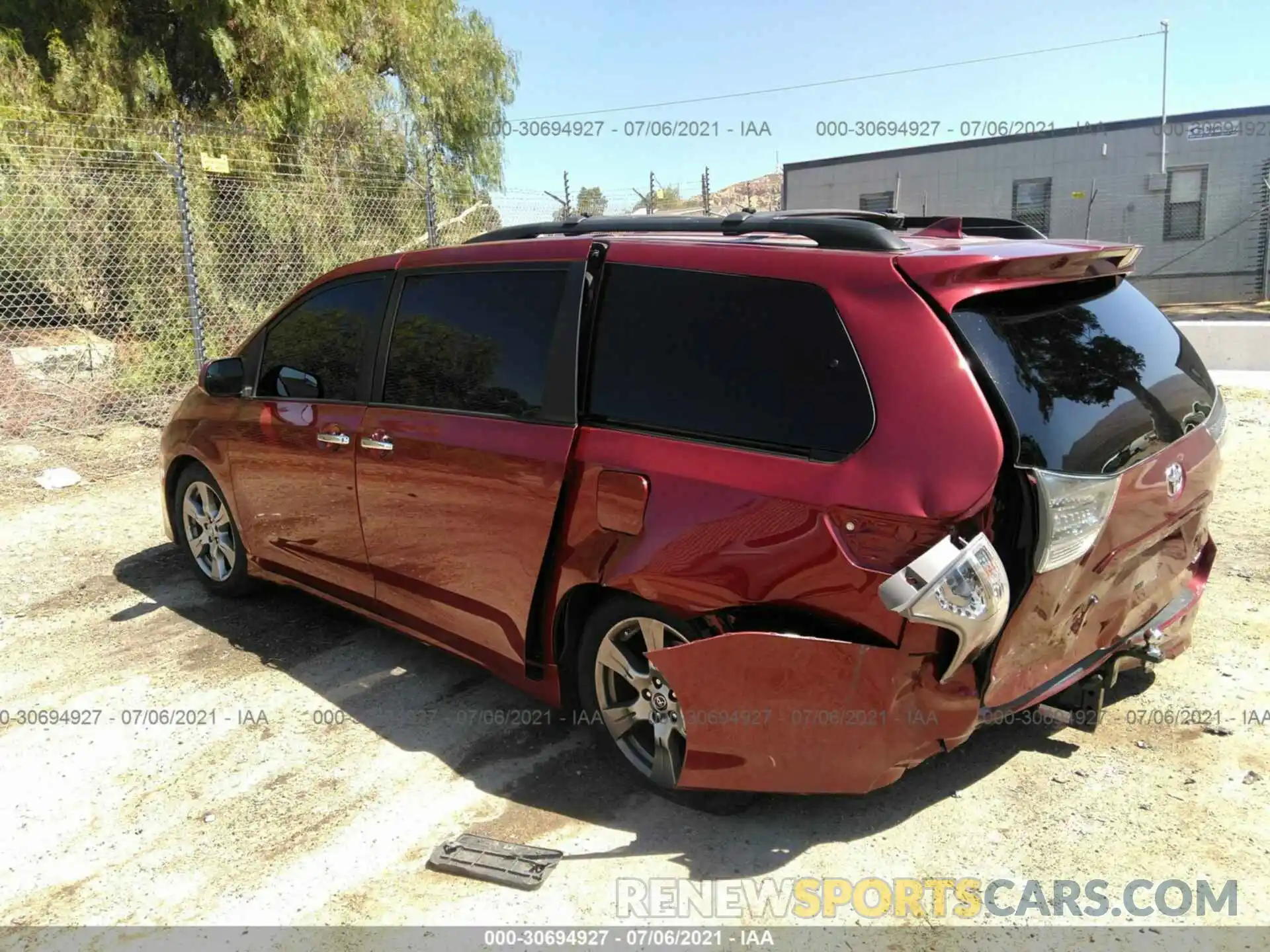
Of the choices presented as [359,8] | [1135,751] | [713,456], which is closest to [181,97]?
[359,8]

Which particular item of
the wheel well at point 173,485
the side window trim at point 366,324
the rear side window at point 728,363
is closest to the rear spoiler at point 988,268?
the rear side window at point 728,363

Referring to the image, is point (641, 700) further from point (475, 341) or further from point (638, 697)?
point (475, 341)

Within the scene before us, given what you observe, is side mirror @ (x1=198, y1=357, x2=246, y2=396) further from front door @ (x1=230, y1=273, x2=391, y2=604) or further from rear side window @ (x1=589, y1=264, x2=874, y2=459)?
rear side window @ (x1=589, y1=264, x2=874, y2=459)

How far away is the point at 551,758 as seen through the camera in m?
3.49

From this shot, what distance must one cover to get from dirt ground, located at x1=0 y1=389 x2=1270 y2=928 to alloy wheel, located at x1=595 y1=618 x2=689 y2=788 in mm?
160

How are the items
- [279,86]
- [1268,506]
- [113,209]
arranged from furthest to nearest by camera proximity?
[279,86]
[113,209]
[1268,506]

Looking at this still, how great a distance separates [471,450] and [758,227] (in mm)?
1356

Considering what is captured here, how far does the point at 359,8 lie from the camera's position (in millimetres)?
13648

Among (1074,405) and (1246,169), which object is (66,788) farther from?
(1246,169)

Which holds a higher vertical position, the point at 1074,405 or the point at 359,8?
the point at 359,8

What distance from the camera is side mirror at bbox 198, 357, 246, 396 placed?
4.71 m

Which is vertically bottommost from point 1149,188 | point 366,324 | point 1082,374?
point 1082,374

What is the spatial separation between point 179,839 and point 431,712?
3.51 feet

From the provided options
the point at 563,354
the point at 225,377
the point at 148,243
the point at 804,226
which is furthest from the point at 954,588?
the point at 148,243
